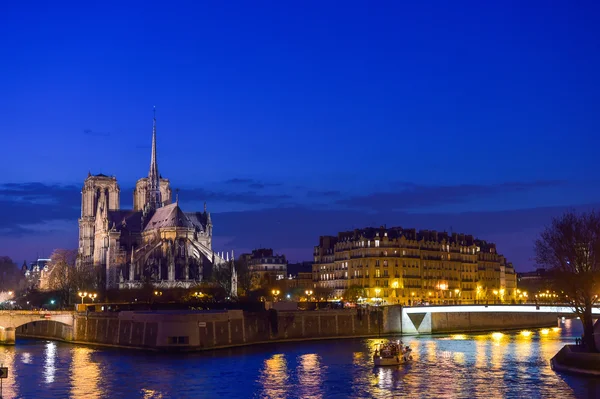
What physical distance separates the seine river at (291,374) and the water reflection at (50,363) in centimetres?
6

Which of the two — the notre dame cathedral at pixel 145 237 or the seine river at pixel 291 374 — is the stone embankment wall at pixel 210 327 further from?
the notre dame cathedral at pixel 145 237

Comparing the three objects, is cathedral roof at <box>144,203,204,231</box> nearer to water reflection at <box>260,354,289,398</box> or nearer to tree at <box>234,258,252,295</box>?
tree at <box>234,258,252,295</box>

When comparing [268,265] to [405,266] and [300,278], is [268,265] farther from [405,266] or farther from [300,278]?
[405,266]

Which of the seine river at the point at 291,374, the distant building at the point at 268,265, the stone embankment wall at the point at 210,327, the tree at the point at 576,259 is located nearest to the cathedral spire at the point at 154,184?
the distant building at the point at 268,265

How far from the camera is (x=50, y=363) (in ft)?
194

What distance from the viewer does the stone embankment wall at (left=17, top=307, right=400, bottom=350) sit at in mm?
67938

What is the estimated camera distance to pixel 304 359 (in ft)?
202

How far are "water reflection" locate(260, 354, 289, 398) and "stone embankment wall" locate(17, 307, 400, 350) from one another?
8228mm

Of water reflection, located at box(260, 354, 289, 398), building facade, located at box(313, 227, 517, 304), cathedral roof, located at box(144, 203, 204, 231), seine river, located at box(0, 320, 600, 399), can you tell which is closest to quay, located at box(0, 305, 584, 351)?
seine river, located at box(0, 320, 600, 399)

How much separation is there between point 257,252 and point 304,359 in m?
105

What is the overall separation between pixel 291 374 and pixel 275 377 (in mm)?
1577

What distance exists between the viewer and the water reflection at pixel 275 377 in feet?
151

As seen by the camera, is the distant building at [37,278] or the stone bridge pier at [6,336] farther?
the distant building at [37,278]

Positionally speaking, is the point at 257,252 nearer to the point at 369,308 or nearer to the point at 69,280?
the point at 69,280
